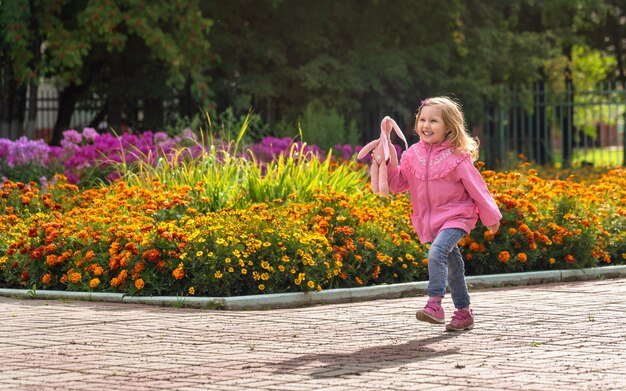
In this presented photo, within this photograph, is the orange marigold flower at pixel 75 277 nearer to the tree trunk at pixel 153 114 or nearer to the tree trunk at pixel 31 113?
the tree trunk at pixel 31 113

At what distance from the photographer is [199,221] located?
10383 millimetres

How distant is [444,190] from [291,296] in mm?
2058

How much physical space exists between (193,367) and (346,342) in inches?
48.8

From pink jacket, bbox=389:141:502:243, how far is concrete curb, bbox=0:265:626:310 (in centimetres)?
180

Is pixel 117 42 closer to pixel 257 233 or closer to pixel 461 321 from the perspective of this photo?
pixel 257 233

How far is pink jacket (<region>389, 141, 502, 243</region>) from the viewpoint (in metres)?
8.10

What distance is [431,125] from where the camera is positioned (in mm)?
8125

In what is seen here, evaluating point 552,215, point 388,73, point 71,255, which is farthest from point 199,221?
point 388,73

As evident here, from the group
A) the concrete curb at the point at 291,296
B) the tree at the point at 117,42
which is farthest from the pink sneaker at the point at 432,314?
the tree at the point at 117,42

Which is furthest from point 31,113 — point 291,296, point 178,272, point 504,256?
point 291,296

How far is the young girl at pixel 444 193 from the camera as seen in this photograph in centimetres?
808

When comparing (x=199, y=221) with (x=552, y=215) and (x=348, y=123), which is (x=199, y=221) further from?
(x=348, y=123)

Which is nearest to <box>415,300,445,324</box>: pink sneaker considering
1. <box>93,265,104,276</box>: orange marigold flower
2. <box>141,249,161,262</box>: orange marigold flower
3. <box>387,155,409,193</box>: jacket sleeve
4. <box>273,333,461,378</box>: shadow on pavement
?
<box>273,333,461,378</box>: shadow on pavement

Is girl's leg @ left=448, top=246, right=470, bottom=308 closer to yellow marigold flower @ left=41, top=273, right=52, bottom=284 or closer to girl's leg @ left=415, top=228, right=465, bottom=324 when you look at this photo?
girl's leg @ left=415, top=228, right=465, bottom=324
